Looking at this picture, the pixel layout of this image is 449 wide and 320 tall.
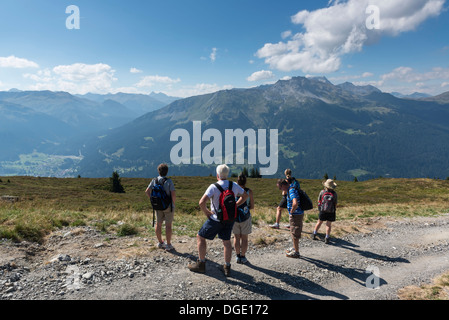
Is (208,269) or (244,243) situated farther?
(244,243)

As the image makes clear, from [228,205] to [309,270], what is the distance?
386cm

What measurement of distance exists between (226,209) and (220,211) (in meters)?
0.19

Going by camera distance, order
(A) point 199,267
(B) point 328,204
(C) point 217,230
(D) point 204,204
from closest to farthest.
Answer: (D) point 204,204
(C) point 217,230
(A) point 199,267
(B) point 328,204

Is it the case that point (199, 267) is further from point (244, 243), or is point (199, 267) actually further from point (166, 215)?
point (166, 215)

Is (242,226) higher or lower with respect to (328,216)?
higher

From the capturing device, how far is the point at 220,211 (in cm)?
650

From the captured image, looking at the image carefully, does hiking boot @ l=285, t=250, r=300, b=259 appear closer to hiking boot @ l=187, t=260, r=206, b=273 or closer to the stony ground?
the stony ground

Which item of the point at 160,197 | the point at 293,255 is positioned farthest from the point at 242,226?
the point at 160,197

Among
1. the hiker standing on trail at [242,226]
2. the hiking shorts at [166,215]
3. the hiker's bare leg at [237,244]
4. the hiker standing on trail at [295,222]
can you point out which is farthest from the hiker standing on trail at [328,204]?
the hiking shorts at [166,215]

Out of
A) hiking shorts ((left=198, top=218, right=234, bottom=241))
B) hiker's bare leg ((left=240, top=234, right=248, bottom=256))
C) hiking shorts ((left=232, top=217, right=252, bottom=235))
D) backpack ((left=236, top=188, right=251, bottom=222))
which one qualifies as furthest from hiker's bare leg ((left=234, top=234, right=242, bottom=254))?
hiking shorts ((left=198, top=218, right=234, bottom=241))

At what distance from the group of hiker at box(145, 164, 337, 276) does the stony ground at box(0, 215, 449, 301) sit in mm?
603

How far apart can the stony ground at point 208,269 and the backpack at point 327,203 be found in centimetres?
156
